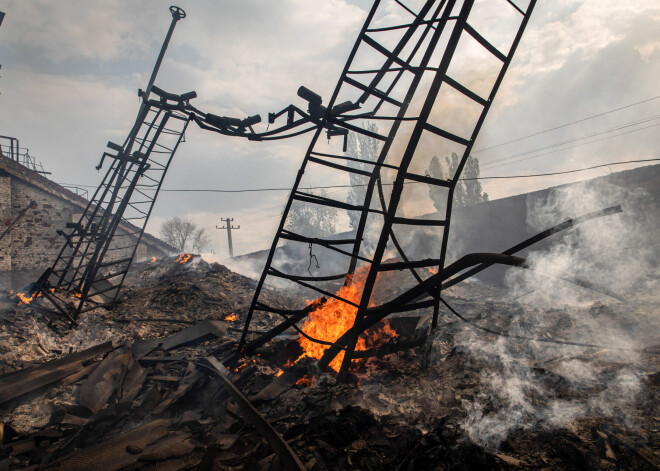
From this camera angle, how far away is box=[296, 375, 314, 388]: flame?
461 cm

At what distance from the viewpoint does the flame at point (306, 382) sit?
15.1ft

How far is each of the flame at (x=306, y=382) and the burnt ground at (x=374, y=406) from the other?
0.02m

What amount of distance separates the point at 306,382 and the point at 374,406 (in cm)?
140

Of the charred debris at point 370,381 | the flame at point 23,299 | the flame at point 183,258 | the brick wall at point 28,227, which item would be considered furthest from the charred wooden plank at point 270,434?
the brick wall at point 28,227

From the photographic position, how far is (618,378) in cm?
353

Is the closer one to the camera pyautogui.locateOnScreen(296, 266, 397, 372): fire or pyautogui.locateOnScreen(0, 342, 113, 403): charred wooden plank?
pyautogui.locateOnScreen(0, 342, 113, 403): charred wooden plank

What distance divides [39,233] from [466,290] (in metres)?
27.6

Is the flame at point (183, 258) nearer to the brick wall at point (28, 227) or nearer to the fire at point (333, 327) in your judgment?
the brick wall at point (28, 227)

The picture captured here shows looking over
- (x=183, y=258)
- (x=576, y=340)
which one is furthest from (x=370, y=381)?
(x=183, y=258)

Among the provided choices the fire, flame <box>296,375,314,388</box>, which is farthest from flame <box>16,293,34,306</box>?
flame <box>296,375,314,388</box>

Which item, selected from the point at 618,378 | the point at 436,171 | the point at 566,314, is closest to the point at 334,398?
the point at 618,378

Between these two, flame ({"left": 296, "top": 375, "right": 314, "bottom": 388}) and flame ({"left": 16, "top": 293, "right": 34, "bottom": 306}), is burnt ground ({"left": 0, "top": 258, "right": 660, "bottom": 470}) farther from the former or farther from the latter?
flame ({"left": 16, "top": 293, "right": 34, "bottom": 306})

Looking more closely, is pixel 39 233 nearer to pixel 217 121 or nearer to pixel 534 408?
pixel 217 121

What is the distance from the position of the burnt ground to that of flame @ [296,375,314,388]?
0.07ft
